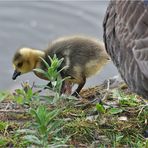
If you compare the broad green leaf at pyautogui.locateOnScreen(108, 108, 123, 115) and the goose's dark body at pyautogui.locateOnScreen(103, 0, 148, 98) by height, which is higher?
the goose's dark body at pyautogui.locateOnScreen(103, 0, 148, 98)

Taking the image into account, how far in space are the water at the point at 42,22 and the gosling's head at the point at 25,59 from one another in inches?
56.5

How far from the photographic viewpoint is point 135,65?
12.0 feet

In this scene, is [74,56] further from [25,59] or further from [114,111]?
[114,111]

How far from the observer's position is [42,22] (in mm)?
7426

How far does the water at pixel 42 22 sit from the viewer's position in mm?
6949

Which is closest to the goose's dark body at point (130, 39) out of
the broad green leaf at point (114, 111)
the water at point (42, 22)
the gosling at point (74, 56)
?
the broad green leaf at point (114, 111)

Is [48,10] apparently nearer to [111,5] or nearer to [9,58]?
[9,58]

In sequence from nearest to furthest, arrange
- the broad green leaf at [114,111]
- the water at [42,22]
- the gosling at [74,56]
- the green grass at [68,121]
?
the green grass at [68,121] → the broad green leaf at [114,111] → the gosling at [74,56] → the water at [42,22]

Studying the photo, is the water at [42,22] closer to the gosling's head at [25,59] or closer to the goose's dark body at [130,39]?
the gosling's head at [25,59]

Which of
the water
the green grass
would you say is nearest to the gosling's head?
the green grass

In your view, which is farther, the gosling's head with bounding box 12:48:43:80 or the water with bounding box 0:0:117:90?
the water with bounding box 0:0:117:90

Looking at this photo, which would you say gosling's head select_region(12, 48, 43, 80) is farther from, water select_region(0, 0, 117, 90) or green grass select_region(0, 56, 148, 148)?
water select_region(0, 0, 117, 90)

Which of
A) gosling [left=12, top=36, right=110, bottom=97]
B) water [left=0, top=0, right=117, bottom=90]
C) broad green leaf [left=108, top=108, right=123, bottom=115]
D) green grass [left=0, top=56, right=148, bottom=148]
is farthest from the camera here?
water [left=0, top=0, right=117, bottom=90]

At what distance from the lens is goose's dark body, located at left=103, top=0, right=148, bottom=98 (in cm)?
354
